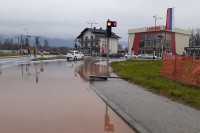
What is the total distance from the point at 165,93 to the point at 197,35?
4512 inches

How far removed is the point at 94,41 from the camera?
105188mm

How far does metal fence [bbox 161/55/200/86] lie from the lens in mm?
13881

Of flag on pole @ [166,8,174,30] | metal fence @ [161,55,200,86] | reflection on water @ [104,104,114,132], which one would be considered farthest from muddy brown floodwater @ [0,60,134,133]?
flag on pole @ [166,8,174,30]

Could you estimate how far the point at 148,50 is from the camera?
3994 inches

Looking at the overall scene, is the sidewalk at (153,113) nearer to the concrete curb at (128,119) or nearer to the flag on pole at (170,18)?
the concrete curb at (128,119)

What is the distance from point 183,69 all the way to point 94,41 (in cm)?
9057

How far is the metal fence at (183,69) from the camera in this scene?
13881 millimetres

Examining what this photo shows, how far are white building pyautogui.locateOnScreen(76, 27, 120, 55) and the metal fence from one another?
267 ft

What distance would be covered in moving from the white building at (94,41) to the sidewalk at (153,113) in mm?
88792

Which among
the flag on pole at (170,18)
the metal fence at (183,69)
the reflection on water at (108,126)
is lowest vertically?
the reflection on water at (108,126)

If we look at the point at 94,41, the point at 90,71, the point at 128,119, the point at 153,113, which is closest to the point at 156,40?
the point at 94,41

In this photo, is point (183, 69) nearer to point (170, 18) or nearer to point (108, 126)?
point (108, 126)

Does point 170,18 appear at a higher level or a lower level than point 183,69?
higher

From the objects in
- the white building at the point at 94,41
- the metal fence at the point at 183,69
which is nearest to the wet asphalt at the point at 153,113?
the metal fence at the point at 183,69
